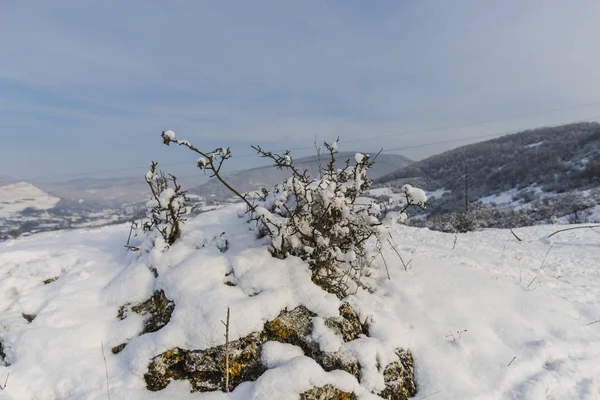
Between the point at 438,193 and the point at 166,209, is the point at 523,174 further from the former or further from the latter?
the point at 166,209

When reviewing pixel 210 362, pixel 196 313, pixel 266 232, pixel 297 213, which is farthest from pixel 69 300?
pixel 297 213

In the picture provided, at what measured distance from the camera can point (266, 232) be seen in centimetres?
511

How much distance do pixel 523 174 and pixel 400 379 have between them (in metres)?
72.9

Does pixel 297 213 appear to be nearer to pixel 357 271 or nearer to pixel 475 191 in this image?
pixel 357 271

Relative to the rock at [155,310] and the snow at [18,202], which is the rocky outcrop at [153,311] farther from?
the snow at [18,202]

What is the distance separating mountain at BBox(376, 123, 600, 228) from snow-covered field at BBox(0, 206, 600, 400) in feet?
32.7

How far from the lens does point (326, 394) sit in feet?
10.9

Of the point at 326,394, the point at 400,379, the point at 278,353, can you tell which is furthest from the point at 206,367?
the point at 400,379

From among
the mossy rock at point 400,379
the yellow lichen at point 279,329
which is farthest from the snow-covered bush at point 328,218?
the mossy rock at point 400,379

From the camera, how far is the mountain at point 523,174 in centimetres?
3691

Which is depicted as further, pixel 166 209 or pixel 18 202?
pixel 18 202

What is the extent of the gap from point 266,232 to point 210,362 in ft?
6.65

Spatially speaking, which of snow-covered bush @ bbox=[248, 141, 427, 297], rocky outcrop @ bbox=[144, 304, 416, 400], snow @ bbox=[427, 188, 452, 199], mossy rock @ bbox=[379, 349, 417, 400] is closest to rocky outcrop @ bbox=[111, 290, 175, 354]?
rocky outcrop @ bbox=[144, 304, 416, 400]

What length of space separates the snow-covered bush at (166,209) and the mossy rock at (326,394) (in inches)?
124
